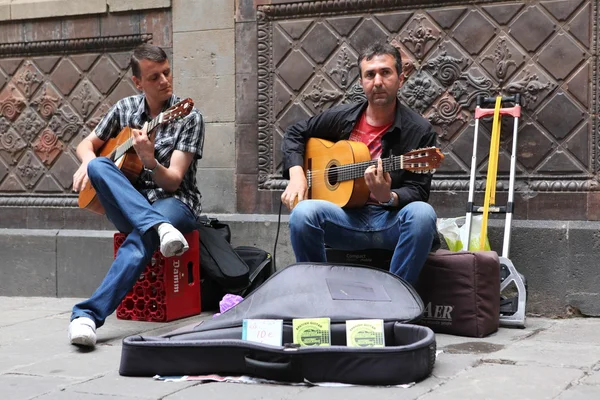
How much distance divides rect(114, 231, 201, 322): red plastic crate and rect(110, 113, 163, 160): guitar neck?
0.50 m

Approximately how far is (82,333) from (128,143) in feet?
3.73

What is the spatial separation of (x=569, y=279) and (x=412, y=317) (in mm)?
1775

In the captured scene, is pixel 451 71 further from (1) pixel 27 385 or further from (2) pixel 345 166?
(1) pixel 27 385

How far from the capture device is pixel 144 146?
15.1 feet

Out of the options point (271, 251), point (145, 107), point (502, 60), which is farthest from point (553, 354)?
point (145, 107)

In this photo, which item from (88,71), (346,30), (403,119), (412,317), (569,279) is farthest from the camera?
(88,71)

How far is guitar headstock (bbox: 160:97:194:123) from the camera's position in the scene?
468 centimetres

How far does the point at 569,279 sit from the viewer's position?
510cm

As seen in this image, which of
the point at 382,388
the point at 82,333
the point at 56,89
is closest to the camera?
the point at 382,388

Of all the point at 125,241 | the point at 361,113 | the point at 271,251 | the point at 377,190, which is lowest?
the point at 271,251

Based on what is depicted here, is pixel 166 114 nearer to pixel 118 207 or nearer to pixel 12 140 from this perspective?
pixel 118 207

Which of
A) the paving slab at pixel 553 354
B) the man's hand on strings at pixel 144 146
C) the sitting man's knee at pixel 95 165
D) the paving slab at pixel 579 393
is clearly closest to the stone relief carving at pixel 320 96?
the man's hand on strings at pixel 144 146

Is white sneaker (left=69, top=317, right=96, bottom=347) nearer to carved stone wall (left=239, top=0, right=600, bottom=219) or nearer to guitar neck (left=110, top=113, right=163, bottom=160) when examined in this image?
guitar neck (left=110, top=113, right=163, bottom=160)

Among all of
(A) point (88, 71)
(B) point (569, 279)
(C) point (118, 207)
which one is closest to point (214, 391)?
(C) point (118, 207)
